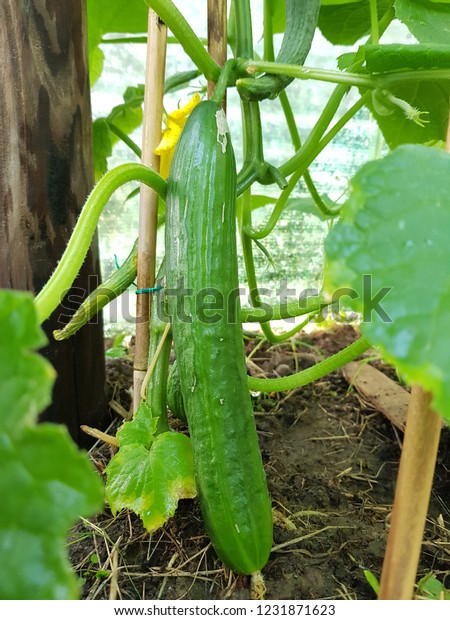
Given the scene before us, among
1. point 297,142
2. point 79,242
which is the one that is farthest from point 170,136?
point 297,142

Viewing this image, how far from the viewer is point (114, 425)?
123cm

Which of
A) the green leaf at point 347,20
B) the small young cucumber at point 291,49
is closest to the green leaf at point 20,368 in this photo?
the small young cucumber at point 291,49

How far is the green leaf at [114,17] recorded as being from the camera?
129 centimetres

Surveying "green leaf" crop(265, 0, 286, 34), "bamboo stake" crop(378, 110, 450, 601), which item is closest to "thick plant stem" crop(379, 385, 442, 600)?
"bamboo stake" crop(378, 110, 450, 601)

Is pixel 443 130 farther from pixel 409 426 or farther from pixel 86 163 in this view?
pixel 409 426

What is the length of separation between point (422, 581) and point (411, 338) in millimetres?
567

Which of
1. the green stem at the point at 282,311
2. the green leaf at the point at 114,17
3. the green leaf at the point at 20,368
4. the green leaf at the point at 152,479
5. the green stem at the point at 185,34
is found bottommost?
the green leaf at the point at 152,479

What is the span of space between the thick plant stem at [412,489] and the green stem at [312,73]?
0.57 metres

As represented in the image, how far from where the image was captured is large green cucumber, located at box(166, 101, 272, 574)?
31.0 inches

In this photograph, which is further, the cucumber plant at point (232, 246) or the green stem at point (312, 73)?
the green stem at point (312, 73)

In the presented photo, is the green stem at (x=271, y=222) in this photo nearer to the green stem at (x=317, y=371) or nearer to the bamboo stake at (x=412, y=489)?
the green stem at (x=317, y=371)

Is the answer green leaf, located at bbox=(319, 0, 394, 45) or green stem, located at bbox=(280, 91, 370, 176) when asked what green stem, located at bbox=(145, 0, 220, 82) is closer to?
green stem, located at bbox=(280, 91, 370, 176)

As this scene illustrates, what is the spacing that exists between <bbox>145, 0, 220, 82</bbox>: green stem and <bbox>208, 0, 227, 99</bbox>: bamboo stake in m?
0.03
